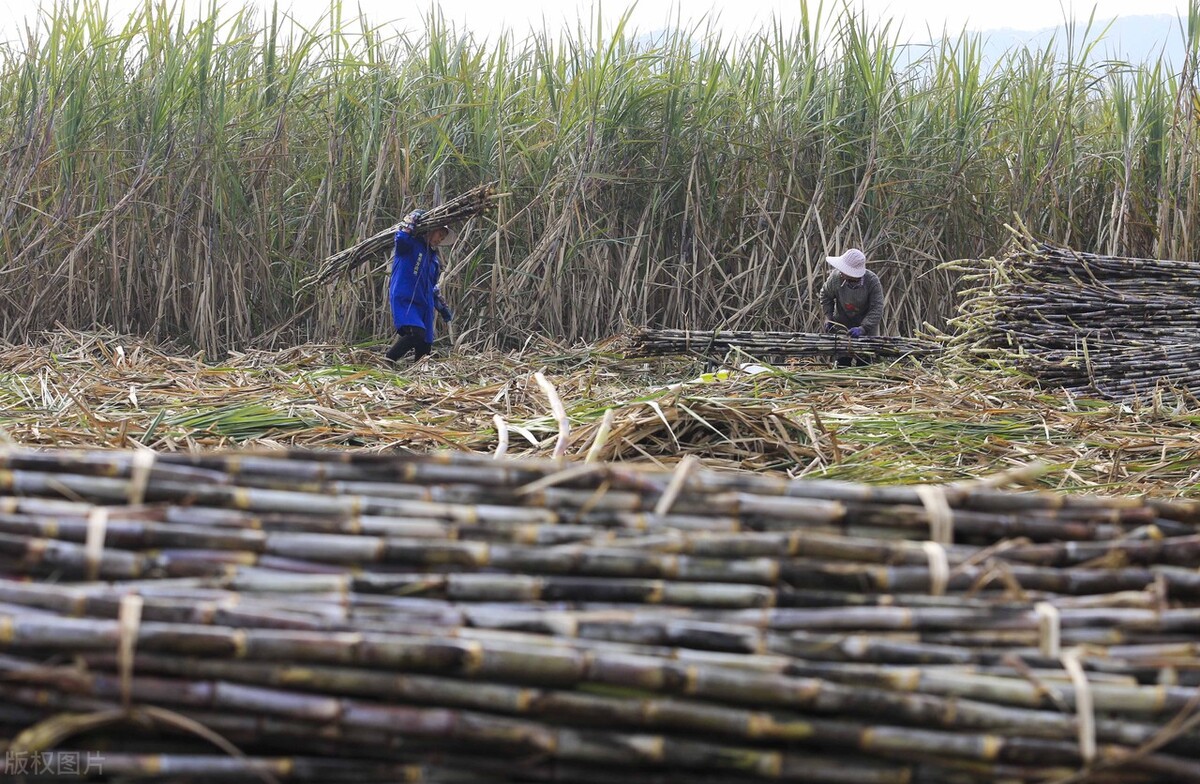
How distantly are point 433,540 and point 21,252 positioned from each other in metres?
6.79

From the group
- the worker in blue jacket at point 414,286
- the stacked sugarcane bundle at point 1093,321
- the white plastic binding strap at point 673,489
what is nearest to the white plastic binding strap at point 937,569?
the white plastic binding strap at point 673,489

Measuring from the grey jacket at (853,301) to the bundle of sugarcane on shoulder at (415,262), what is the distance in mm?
2151

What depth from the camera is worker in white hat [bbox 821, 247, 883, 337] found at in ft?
23.2

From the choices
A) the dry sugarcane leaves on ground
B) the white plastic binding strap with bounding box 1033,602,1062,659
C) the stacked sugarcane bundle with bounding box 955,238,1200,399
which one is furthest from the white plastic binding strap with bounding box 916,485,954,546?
the stacked sugarcane bundle with bounding box 955,238,1200,399

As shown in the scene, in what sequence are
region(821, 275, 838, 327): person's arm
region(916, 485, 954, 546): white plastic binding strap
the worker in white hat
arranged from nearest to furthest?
region(916, 485, 954, 546): white plastic binding strap
the worker in white hat
region(821, 275, 838, 327): person's arm

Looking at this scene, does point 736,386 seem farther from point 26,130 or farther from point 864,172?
point 26,130

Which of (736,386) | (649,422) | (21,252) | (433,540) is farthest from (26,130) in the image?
(433,540)

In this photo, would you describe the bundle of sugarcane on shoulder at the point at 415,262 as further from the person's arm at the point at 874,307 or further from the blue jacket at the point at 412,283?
the person's arm at the point at 874,307

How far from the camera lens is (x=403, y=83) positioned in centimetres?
780

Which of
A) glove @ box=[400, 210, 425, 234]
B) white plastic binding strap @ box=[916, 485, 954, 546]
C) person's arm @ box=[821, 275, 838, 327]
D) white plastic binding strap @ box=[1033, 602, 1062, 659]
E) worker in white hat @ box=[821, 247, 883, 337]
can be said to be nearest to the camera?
white plastic binding strap @ box=[1033, 602, 1062, 659]

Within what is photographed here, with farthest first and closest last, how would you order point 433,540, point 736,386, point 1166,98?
point 1166,98 < point 736,386 < point 433,540

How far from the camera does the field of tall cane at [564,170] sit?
735 centimetres

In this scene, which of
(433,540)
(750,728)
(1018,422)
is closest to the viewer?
(750,728)

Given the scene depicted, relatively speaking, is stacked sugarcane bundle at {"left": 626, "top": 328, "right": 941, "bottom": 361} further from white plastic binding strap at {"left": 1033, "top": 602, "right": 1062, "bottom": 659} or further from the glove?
white plastic binding strap at {"left": 1033, "top": 602, "right": 1062, "bottom": 659}
